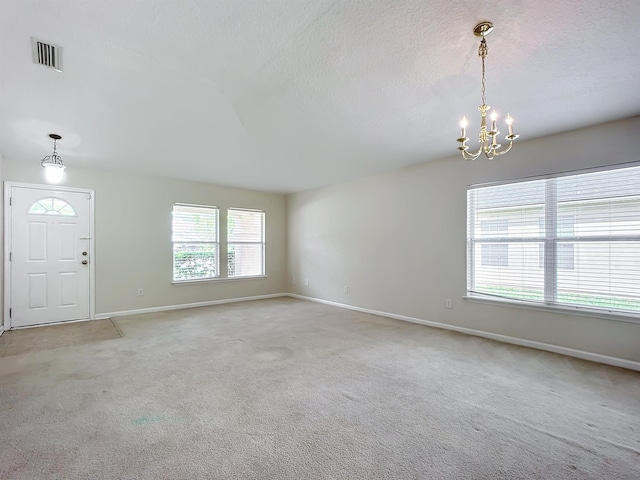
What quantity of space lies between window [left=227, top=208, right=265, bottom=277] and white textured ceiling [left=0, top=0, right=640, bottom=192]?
2.55m

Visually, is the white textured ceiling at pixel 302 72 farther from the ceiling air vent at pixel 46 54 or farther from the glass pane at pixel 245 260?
the glass pane at pixel 245 260

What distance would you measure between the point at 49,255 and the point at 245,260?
325cm

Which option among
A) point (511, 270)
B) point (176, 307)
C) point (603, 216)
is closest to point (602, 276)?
point (603, 216)

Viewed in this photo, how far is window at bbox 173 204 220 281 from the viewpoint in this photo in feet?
18.9

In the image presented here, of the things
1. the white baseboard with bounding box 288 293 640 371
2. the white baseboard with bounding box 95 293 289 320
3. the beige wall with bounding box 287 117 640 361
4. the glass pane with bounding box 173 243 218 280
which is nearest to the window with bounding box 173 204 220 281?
the glass pane with bounding box 173 243 218 280

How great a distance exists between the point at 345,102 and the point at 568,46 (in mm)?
1729

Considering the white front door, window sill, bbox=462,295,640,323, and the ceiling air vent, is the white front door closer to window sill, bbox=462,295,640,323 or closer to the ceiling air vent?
the ceiling air vent

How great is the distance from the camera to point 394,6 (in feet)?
6.09

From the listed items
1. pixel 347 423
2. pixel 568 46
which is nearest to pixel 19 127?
pixel 347 423

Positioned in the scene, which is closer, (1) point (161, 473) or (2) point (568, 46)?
(1) point (161, 473)

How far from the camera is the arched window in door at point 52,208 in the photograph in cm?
459

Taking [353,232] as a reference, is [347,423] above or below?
below

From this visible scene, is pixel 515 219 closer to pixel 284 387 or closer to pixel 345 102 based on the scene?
pixel 345 102

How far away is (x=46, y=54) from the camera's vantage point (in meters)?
2.30
